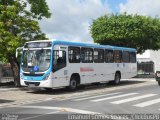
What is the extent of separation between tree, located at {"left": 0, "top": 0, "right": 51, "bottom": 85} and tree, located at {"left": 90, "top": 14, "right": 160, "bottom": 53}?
17.7m

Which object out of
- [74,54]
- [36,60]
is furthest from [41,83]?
[74,54]

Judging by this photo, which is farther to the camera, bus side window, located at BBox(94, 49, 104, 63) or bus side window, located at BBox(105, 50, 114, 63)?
bus side window, located at BBox(105, 50, 114, 63)

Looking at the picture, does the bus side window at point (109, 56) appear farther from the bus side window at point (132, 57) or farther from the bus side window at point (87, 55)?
the bus side window at point (132, 57)

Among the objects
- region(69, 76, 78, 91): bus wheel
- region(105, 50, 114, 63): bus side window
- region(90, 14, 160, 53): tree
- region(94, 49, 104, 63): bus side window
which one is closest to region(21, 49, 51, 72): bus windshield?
region(69, 76, 78, 91): bus wheel

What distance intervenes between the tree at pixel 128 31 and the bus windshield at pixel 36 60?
22278mm

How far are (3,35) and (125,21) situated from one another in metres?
22.3

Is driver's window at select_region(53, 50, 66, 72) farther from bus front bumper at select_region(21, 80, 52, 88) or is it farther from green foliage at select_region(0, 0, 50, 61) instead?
Answer: green foliage at select_region(0, 0, 50, 61)

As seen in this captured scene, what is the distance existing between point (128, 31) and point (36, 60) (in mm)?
23265

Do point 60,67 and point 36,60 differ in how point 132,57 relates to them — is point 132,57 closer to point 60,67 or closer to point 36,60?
point 60,67

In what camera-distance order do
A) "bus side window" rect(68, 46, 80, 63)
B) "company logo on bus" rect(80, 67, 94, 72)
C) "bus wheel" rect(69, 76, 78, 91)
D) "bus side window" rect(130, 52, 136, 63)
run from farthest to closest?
"bus side window" rect(130, 52, 136, 63) → "company logo on bus" rect(80, 67, 94, 72) → "bus wheel" rect(69, 76, 78, 91) → "bus side window" rect(68, 46, 80, 63)

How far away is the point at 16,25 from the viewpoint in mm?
25734

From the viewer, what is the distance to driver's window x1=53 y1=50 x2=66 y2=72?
21.6 metres

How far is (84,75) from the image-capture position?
2447cm

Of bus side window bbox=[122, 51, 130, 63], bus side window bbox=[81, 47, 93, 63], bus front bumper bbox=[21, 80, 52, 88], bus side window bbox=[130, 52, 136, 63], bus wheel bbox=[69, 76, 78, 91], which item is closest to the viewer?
bus front bumper bbox=[21, 80, 52, 88]
